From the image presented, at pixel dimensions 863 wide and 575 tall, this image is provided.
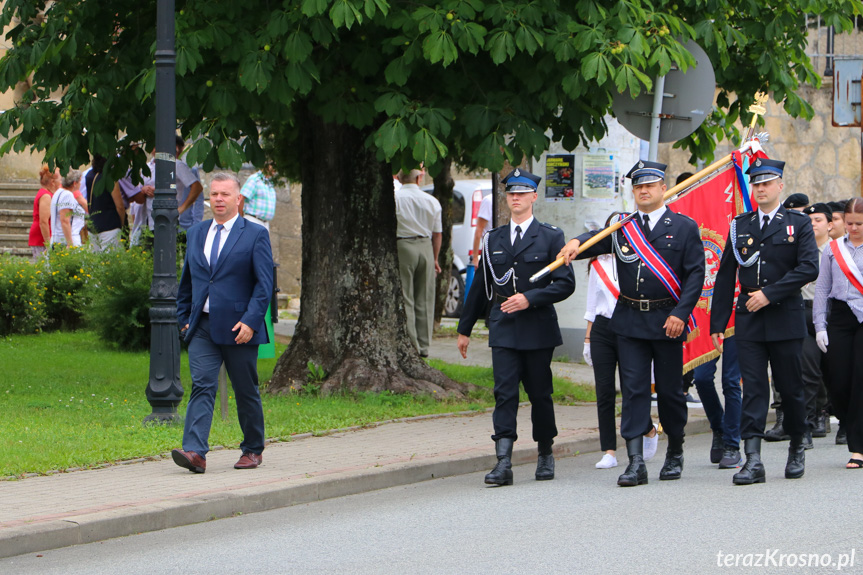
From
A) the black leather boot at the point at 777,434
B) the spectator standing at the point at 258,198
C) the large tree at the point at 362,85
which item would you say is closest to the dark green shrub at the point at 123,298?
the spectator standing at the point at 258,198

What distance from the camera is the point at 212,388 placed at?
27.3ft

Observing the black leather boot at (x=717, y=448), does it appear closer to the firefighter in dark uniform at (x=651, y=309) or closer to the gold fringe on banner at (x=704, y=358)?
the gold fringe on banner at (x=704, y=358)

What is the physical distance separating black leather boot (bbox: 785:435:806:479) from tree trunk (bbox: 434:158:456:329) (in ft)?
29.4

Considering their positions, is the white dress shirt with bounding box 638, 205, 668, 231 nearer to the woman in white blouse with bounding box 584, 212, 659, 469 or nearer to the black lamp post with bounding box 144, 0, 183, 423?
the woman in white blouse with bounding box 584, 212, 659, 469

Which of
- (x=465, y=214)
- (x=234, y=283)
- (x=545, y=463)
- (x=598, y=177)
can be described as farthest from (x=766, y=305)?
(x=465, y=214)

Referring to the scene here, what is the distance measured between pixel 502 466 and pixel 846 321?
8.83ft

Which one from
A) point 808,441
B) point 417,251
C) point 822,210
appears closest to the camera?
point 808,441

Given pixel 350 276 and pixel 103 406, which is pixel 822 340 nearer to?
pixel 350 276

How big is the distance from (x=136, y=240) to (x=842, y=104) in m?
8.06

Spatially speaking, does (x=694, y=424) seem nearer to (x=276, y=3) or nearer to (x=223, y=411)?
(x=223, y=411)

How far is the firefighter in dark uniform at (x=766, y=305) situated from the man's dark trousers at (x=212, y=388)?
302 centimetres

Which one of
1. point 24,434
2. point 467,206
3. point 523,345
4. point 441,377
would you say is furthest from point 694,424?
point 467,206

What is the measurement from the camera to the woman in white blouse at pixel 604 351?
883cm

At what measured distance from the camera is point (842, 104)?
13.9m
